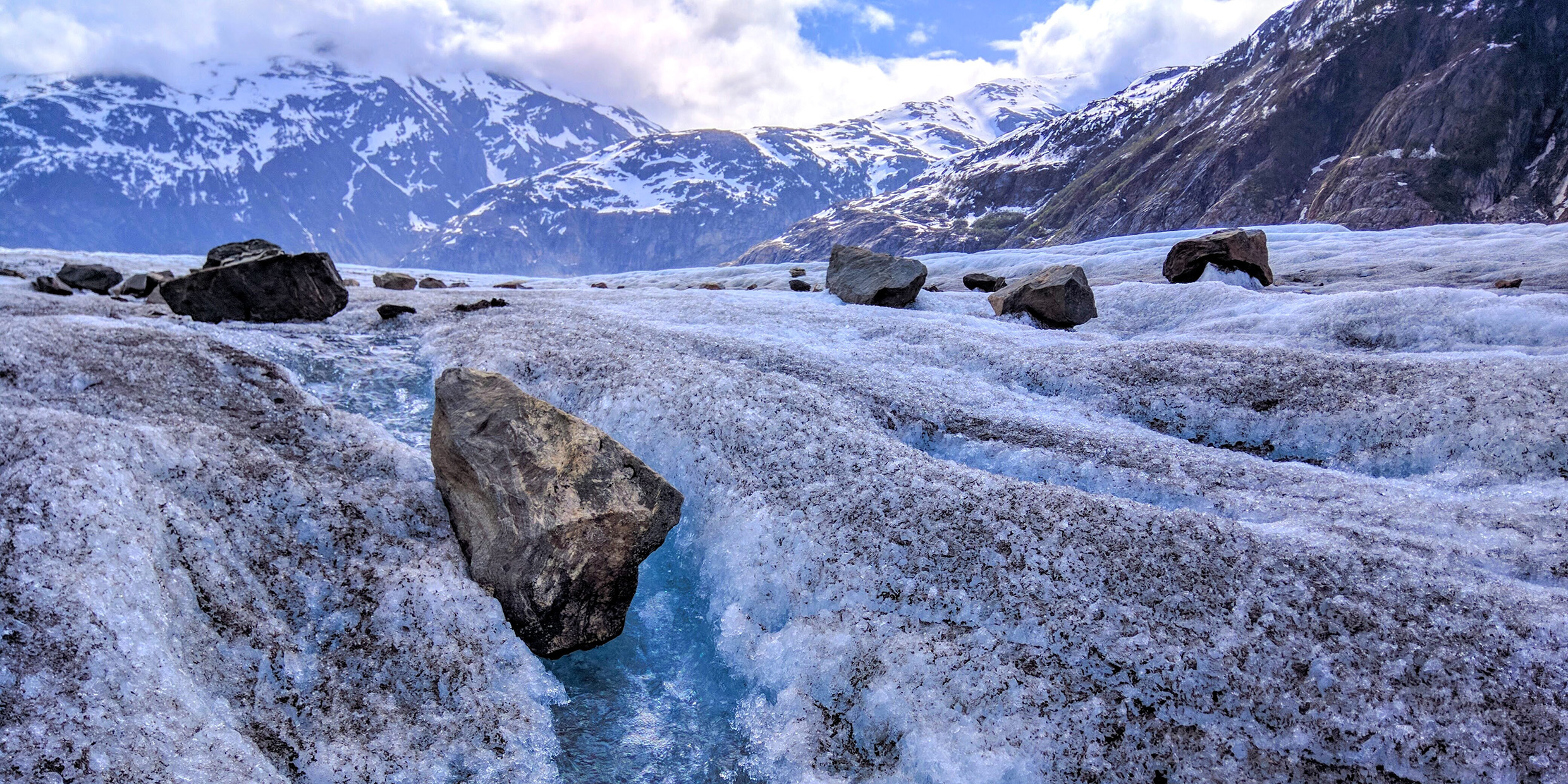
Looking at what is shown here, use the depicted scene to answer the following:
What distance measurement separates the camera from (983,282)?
108ft

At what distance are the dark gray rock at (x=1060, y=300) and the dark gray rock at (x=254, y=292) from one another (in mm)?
21090

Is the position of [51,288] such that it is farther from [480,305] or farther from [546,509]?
[546,509]

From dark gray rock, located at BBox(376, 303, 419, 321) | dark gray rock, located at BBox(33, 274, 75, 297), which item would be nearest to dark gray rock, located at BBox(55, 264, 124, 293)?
dark gray rock, located at BBox(33, 274, 75, 297)

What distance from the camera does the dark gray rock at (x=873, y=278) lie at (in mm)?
25719

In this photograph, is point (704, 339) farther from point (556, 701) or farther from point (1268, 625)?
point (1268, 625)

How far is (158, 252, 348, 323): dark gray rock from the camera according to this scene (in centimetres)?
1855

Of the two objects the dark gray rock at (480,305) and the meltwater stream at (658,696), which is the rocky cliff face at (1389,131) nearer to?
the dark gray rock at (480,305)

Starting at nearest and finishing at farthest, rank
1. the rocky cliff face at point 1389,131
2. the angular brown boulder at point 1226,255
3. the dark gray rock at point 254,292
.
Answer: the dark gray rock at point 254,292 < the angular brown boulder at point 1226,255 < the rocky cliff face at point 1389,131

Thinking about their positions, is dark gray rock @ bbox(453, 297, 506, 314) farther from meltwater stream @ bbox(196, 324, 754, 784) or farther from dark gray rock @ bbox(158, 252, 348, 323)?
meltwater stream @ bbox(196, 324, 754, 784)

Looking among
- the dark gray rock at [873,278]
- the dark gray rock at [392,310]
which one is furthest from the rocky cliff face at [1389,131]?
the dark gray rock at [392,310]

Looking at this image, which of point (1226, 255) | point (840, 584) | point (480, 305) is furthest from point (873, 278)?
point (840, 584)

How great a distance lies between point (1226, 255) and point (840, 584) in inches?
965

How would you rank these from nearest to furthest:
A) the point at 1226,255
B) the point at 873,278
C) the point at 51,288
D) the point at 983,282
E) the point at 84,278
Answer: the point at 51,288, the point at 1226,255, the point at 873,278, the point at 84,278, the point at 983,282

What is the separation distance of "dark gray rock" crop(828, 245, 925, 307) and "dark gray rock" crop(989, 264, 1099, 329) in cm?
412
